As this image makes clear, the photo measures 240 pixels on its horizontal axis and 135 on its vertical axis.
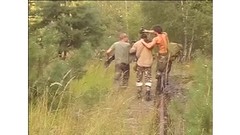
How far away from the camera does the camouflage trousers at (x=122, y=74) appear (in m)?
2.57

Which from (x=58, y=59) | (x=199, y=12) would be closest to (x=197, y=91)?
(x=199, y=12)

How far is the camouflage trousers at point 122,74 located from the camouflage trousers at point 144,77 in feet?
0.10

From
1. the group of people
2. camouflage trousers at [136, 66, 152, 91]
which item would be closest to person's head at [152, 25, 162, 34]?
the group of people

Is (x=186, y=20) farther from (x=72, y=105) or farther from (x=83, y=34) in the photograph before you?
(x=72, y=105)

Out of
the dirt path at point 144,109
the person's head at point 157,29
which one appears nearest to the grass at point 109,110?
the dirt path at point 144,109

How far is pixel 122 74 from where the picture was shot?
8.45 ft

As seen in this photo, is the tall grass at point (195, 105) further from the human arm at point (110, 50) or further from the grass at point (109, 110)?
the human arm at point (110, 50)

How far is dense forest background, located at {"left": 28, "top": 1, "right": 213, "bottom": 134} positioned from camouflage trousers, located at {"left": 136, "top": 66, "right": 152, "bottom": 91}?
0.10 meters

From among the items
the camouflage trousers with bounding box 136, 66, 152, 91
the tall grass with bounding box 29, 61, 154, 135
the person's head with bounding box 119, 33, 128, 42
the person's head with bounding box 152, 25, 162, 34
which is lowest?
the tall grass with bounding box 29, 61, 154, 135

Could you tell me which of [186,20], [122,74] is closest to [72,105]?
[122,74]

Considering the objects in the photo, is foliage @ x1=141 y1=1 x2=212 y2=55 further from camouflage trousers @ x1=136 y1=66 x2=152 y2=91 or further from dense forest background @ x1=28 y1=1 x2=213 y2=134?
camouflage trousers @ x1=136 y1=66 x2=152 y2=91

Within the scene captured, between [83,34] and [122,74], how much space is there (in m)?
0.16

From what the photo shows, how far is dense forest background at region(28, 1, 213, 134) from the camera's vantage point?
256 centimetres
